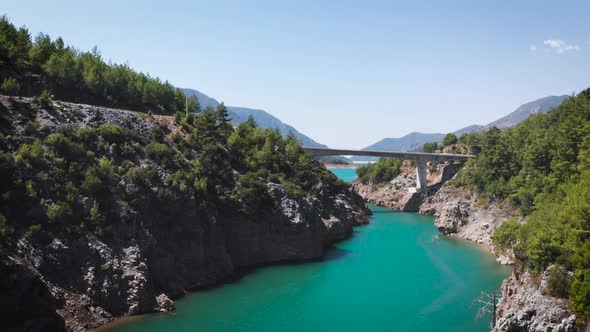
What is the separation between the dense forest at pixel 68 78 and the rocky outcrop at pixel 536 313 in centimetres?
5286

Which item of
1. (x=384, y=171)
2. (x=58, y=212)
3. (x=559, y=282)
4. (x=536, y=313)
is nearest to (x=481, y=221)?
(x=559, y=282)

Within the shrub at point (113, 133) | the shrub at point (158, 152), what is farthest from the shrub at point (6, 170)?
the shrub at point (158, 152)

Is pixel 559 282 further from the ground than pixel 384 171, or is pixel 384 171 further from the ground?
pixel 384 171

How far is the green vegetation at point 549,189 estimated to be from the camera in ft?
122

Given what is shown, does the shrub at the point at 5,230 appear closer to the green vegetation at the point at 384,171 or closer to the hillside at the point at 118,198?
the hillside at the point at 118,198

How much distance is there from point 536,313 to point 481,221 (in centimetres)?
4548

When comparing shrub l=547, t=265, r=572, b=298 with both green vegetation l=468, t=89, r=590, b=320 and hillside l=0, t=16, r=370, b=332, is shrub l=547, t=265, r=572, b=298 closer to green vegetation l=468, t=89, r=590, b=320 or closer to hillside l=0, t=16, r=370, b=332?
green vegetation l=468, t=89, r=590, b=320

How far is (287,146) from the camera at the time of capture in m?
82.2

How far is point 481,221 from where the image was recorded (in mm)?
79000

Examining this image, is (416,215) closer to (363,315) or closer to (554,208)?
(554,208)

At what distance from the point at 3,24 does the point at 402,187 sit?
92577 millimetres

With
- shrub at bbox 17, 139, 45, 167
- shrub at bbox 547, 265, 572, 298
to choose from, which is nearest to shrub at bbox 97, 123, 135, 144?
shrub at bbox 17, 139, 45, 167

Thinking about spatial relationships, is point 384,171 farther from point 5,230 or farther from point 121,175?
point 5,230

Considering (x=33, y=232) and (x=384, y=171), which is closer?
(x=33, y=232)
